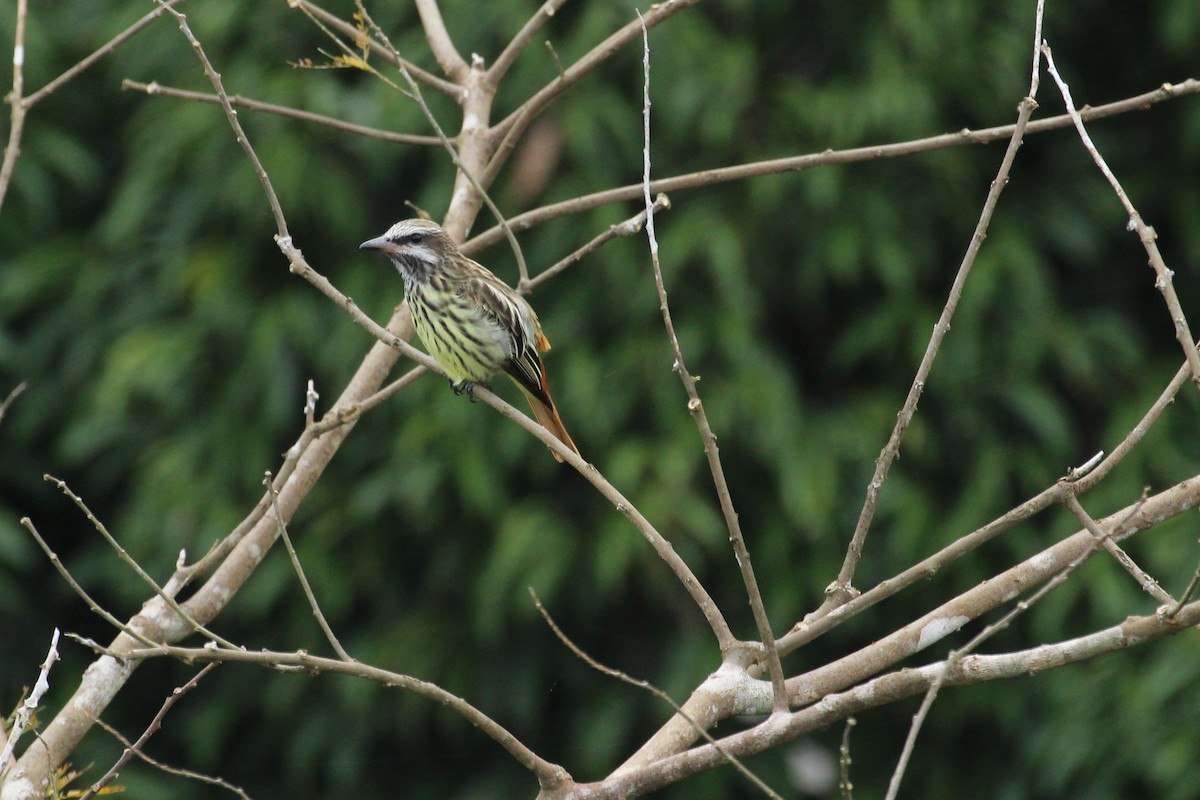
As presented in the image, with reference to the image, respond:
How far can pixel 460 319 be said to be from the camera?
414 centimetres

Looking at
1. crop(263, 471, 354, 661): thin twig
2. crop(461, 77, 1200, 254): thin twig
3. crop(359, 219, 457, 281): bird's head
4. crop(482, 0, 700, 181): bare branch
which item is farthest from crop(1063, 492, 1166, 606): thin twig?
crop(359, 219, 457, 281): bird's head

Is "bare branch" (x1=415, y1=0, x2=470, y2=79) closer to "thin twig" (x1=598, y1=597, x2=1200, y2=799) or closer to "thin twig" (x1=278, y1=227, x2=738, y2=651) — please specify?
"thin twig" (x1=278, y1=227, x2=738, y2=651)

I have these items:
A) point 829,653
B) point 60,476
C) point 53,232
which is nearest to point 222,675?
point 60,476

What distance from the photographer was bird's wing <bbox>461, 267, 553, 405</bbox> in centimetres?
412

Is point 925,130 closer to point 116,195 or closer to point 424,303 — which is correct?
point 424,303

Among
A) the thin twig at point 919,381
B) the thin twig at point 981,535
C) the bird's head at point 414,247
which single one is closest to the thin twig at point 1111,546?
the thin twig at point 981,535

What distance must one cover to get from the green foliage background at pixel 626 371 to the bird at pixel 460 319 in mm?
948

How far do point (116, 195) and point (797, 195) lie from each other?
2.96m

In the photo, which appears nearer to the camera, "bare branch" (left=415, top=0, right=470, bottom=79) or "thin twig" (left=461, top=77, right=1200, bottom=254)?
"thin twig" (left=461, top=77, right=1200, bottom=254)

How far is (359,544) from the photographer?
5.41 m

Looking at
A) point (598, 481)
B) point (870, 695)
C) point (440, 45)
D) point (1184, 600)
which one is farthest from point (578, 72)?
point (1184, 600)

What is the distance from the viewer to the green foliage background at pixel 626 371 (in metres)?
5.14

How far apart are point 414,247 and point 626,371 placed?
1.32 m

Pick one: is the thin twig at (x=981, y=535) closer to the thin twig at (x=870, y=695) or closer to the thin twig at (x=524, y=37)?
the thin twig at (x=870, y=695)
